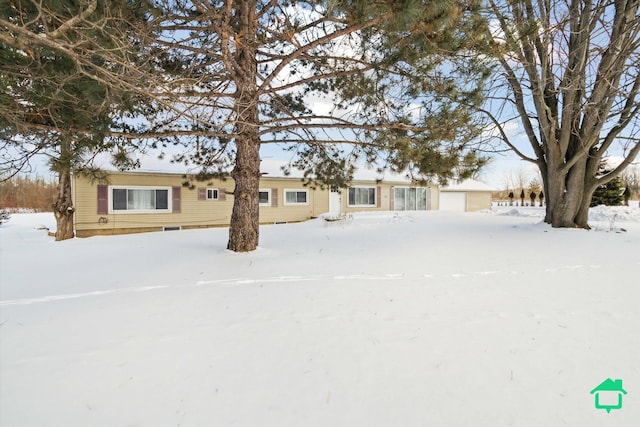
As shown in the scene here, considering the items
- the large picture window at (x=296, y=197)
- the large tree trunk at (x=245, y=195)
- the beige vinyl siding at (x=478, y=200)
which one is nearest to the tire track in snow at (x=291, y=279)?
the large tree trunk at (x=245, y=195)

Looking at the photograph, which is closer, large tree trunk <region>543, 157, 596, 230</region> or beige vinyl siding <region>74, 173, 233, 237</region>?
large tree trunk <region>543, 157, 596, 230</region>

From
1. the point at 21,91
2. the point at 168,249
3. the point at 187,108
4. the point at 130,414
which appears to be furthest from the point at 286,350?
the point at 168,249

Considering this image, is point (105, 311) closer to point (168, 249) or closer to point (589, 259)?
point (168, 249)

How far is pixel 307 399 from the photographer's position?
1972mm

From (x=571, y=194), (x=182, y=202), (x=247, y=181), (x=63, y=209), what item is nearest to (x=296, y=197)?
(x=182, y=202)

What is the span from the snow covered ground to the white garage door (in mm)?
15889

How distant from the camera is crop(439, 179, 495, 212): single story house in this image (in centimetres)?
2073

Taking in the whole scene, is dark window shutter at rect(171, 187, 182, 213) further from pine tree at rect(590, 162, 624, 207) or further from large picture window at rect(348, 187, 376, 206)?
pine tree at rect(590, 162, 624, 207)

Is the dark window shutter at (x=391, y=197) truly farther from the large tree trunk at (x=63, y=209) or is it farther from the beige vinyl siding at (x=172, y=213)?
the large tree trunk at (x=63, y=209)

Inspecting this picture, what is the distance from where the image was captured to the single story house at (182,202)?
1130 cm

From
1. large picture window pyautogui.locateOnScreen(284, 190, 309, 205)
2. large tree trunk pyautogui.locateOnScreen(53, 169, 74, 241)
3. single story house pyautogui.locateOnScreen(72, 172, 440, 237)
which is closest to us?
large tree trunk pyautogui.locateOnScreen(53, 169, 74, 241)

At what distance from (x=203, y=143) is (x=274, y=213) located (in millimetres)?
6921

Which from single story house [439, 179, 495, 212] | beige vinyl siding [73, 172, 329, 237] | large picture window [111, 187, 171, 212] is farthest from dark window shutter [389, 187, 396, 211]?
large picture window [111, 187, 171, 212]

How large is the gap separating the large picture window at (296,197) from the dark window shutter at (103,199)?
7109 mm
